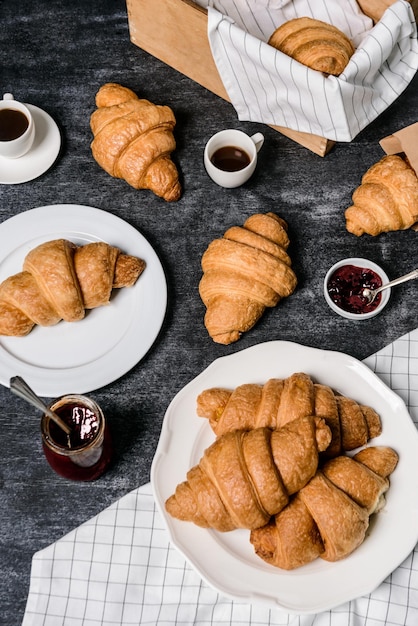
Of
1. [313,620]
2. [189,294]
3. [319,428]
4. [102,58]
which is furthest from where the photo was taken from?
[102,58]

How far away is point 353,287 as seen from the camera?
207 cm

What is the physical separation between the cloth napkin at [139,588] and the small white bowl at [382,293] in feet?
2.07

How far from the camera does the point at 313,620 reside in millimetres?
1849

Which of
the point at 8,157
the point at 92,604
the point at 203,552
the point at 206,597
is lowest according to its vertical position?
the point at 92,604

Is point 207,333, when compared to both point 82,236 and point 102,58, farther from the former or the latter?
point 102,58

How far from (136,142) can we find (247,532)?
3.60 ft

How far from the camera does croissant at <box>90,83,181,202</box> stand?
209 centimetres

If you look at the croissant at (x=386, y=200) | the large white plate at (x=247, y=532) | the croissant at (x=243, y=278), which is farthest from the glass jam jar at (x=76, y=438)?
the croissant at (x=386, y=200)

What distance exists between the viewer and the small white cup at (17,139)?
2102 millimetres

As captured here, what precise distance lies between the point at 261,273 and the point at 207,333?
256mm

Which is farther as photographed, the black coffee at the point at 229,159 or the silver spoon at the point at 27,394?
the black coffee at the point at 229,159

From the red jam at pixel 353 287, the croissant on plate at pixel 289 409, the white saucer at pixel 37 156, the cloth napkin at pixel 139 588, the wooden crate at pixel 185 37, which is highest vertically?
the wooden crate at pixel 185 37

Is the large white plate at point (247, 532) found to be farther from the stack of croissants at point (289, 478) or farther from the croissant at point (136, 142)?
the croissant at point (136, 142)

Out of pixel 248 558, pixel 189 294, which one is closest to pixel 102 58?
pixel 189 294
